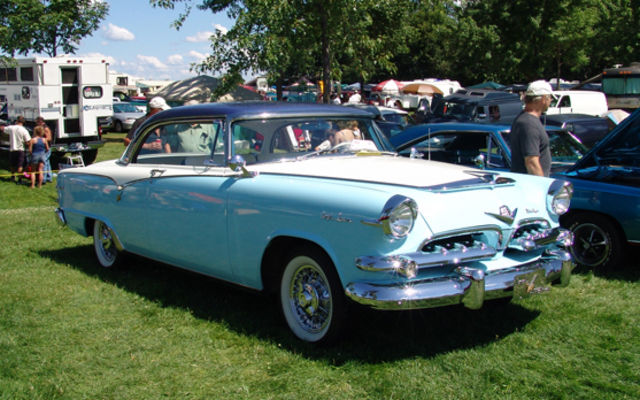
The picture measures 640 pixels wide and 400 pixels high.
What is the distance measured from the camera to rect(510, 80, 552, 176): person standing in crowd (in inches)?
220

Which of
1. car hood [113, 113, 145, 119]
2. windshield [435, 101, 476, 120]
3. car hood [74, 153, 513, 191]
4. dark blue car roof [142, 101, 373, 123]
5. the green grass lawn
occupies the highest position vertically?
car hood [113, 113, 145, 119]

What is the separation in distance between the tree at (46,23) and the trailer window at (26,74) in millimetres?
789

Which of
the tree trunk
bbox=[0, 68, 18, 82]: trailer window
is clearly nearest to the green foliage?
the tree trunk

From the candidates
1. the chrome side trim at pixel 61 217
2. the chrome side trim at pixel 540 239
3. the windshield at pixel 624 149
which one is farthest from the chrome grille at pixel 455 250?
the chrome side trim at pixel 61 217

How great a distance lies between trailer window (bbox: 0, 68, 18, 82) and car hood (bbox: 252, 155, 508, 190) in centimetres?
1543

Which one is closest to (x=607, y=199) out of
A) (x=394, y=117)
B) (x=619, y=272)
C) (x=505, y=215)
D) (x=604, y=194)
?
(x=604, y=194)

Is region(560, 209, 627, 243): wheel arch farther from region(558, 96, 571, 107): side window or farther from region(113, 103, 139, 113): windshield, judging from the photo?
region(113, 103, 139, 113): windshield

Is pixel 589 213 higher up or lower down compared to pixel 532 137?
lower down

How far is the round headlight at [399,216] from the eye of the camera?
→ 3.53 meters

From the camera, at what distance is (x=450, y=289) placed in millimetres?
3609

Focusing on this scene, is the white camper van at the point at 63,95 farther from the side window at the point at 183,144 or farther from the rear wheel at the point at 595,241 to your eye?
the rear wheel at the point at 595,241

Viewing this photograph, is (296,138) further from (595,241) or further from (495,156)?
(495,156)

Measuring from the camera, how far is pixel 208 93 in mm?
22578

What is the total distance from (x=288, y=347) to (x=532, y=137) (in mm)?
2992
